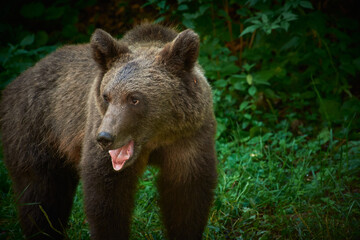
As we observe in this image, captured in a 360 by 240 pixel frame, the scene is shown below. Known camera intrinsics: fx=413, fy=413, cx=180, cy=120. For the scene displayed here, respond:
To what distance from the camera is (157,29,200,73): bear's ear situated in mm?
3299

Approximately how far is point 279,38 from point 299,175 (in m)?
2.19

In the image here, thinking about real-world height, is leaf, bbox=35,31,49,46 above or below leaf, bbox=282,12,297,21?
below

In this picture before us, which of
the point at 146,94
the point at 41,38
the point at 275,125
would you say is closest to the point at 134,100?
the point at 146,94

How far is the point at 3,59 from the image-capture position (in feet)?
22.4

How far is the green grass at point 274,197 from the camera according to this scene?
406cm

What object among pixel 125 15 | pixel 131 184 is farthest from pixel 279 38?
pixel 125 15

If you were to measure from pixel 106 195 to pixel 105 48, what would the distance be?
1223mm

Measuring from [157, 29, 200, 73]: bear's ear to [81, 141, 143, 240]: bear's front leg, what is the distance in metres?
0.91

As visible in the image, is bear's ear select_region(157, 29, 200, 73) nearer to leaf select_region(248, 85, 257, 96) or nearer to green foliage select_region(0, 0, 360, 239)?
green foliage select_region(0, 0, 360, 239)

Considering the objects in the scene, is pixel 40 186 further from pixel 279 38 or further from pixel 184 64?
pixel 279 38

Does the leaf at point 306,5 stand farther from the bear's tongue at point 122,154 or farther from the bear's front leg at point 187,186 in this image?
the bear's tongue at point 122,154

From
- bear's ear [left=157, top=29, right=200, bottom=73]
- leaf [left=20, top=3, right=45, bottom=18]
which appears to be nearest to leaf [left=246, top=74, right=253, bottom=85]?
bear's ear [left=157, top=29, right=200, bottom=73]

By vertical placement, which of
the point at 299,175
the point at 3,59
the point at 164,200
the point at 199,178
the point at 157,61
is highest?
the point at 157,61

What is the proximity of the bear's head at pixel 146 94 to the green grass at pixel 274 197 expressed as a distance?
1330 millimetres
